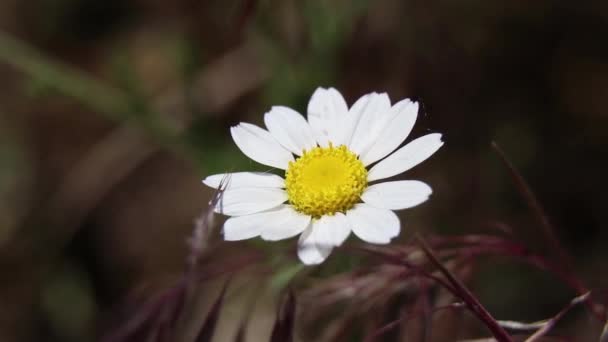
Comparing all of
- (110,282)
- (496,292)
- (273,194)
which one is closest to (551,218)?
(496,292)

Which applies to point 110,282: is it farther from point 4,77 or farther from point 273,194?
point 273,194

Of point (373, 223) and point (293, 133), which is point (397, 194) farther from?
point (293, 133)

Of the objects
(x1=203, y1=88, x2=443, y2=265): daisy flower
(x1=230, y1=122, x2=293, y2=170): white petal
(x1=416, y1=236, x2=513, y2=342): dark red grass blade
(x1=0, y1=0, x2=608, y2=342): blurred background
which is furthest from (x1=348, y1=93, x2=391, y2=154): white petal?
(x1=0, y1=0, x2=608, y2=342): blurred background

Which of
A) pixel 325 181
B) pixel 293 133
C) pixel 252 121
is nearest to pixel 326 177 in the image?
pixel 325 181

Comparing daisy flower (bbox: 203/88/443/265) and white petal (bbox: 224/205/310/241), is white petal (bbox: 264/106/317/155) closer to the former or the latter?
daisy flower (bbox: 203/88/443/265)

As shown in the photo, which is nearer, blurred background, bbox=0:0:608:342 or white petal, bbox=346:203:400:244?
white petal, bbox=346:203:400:244

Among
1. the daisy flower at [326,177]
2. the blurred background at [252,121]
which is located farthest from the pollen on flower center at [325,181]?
the blurred background at [252,121]
